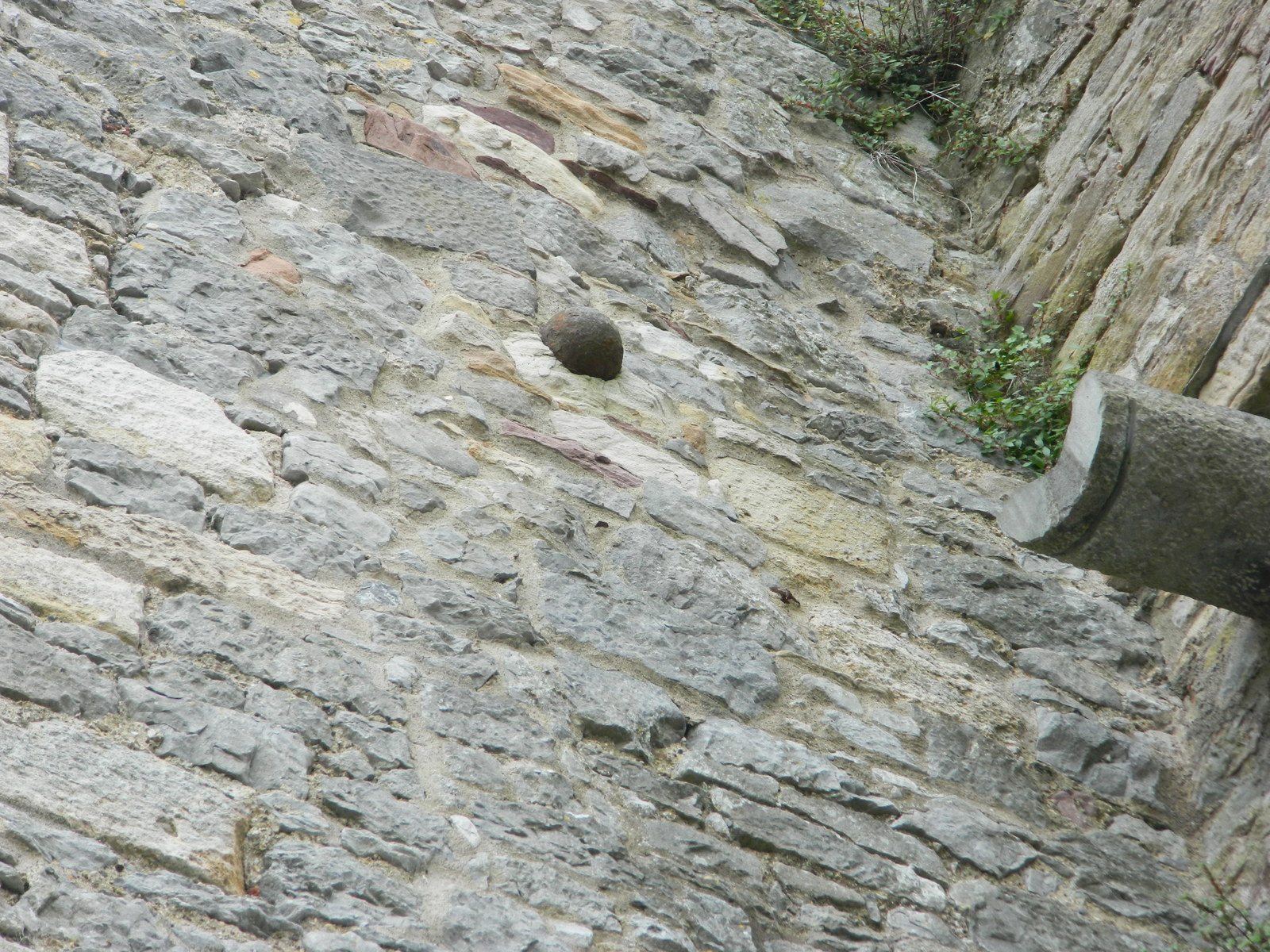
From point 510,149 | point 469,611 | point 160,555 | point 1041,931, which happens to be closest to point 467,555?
point 469,611

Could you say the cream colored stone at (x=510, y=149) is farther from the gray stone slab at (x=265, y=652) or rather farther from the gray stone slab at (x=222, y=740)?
the gray stone slab at (x=222, y=740)

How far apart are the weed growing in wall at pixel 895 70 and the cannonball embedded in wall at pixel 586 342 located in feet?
7.61

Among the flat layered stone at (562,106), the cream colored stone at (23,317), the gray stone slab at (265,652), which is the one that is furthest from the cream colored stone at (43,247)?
the flat layered stone at (562,106)

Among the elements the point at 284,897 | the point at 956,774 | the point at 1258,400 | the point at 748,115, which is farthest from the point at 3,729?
the point at 748,115

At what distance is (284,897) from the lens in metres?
1.42

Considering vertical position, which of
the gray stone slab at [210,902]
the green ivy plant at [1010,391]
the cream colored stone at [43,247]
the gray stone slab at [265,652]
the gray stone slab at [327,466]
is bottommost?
the gray stone slab at [265,652]

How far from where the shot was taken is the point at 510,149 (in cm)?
367

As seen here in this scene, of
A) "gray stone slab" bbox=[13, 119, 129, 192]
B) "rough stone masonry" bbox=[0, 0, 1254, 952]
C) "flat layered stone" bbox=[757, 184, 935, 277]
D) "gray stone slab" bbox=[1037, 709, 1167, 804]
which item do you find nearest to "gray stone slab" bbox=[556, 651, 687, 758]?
"rough stone masonry" bbox=[0, 0, 1254, 952]

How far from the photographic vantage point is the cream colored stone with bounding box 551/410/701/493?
9.16 feet

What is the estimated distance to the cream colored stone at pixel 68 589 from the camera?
1657 mm

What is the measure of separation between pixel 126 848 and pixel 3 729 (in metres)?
0.23

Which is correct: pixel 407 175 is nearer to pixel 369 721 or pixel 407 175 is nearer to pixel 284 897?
pixel 369 721

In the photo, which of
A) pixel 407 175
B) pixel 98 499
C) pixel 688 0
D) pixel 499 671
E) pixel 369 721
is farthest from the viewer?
pixel 688 0

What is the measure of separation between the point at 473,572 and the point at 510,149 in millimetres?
1925
